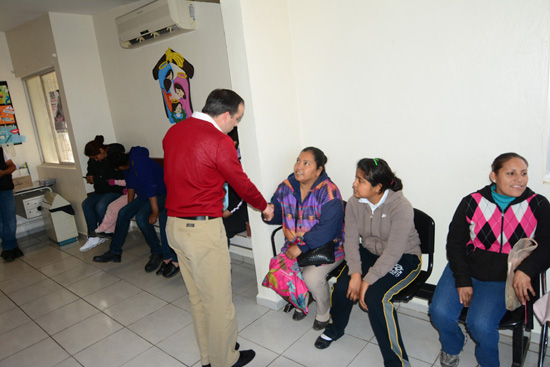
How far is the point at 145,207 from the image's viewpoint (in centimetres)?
409

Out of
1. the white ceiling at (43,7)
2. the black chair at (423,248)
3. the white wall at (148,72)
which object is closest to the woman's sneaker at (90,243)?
the white wall at (148,72)

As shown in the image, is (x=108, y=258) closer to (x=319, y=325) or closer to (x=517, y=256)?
(x=319, y=325)

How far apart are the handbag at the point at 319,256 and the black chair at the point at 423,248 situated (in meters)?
0.51

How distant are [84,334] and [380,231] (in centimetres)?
247

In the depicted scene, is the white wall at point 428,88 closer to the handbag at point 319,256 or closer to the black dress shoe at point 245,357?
the handbag at point 319,256

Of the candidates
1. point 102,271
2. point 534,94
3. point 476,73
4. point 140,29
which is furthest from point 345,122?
point 102,271

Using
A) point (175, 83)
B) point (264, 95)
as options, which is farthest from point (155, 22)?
point (264, 95)

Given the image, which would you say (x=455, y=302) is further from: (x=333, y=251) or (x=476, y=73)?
(x=476, y=73)

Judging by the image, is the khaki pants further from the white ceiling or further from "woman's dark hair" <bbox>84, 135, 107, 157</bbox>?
the white ceiling

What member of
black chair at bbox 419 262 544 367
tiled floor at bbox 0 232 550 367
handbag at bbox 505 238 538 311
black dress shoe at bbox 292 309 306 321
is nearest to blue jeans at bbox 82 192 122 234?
tiled floor at bbox 0 232 550 367

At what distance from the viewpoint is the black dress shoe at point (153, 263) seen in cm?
396

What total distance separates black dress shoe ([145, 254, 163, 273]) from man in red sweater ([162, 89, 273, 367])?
193 centimetres

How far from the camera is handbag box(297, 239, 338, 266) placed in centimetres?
251

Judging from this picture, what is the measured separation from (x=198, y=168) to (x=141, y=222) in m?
2.32
